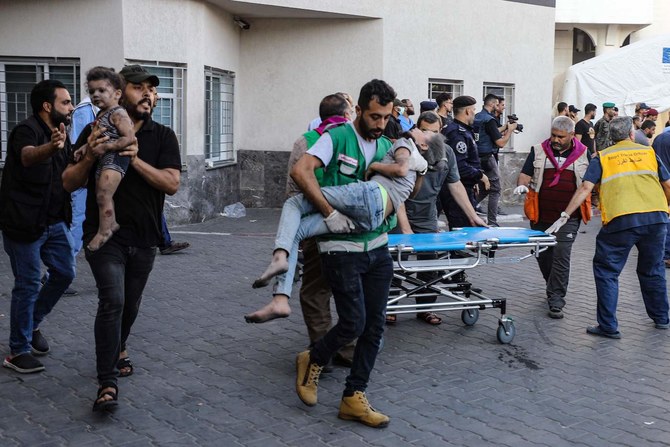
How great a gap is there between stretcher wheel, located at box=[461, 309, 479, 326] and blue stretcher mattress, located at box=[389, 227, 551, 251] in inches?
27.6

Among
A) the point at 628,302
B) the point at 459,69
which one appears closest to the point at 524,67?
the point at 459,69

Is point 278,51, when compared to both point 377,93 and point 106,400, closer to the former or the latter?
point 377,93

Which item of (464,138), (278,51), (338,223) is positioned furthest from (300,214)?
(278,51)

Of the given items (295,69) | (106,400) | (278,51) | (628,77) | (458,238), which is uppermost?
(278,51)

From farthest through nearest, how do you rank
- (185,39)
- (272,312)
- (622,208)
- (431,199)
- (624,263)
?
1. (185,39)
2. (431,199)
3. (624,263)
4. (622,208)
5. (272,312)

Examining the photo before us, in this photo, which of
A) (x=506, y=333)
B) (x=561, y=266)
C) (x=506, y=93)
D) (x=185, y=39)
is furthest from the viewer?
(x=506, y=93)

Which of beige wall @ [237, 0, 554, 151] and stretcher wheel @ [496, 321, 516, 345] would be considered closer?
stretcher wheel @ [496, 321, 516, 345]

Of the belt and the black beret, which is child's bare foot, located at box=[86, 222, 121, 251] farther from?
the black beret

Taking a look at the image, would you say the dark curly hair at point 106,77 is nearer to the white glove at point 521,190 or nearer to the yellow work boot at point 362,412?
the yellow work boot at point 362,412

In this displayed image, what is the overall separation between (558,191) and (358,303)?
3.68 meters

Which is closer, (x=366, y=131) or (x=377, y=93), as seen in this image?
(x=377, y=93)

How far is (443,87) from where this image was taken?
673 inches

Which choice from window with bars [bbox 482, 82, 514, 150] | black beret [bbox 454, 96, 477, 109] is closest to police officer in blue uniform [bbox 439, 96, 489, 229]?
black beret [bbox 454, 96, 477, 109]

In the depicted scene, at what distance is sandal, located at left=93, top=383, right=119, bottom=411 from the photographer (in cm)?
513
